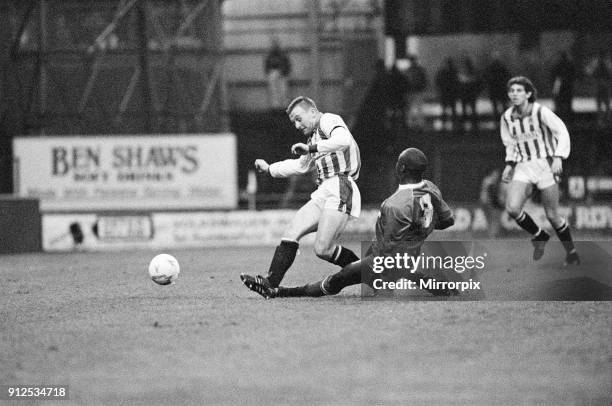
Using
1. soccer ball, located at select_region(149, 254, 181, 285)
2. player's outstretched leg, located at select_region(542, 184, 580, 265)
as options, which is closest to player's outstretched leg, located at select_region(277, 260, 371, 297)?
soccer ball, located at select_region(149, 254, 181, 285)

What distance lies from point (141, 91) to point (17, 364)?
19.7m

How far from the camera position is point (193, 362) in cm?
654

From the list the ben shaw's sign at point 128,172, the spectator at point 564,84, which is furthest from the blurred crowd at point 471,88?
the ben shaw's sign at point 128,172

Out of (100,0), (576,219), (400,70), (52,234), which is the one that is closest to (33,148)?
(52,234)

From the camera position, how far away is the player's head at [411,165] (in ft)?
30.4

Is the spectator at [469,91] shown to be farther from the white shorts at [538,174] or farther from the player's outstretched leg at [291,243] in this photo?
the player's outstretched leg at [291,243]

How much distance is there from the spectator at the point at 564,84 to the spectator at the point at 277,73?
607 cm

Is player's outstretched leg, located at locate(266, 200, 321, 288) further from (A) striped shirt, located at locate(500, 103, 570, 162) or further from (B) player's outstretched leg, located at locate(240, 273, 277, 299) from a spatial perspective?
(A) striped shirt, located at locate(500, 103, 570, 162)

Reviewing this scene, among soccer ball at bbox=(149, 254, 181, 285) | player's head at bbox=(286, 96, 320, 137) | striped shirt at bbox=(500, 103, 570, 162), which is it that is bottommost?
soccer ball at bbox=(149, 254, 181, 285)

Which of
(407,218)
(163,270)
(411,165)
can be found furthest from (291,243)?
(163,270)

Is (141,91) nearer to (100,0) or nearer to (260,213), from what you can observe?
(100,0)

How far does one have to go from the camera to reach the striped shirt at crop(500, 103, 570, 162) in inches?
492

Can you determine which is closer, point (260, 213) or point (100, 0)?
point (260, 213)

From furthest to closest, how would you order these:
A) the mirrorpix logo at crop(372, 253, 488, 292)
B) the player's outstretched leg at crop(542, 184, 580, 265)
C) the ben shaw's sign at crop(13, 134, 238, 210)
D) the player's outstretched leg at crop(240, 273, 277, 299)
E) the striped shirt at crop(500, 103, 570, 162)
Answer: the ben shaw's sign at crop(13, 134, 238, 210) < the player's outstretched leg at crop(542, 184, 580, 265) < the striped shirt at crop(500, 103, 570, 162) < the player's outstretched leg at crop(240, 273, 277, 299) < the mirrorpix logo at crop(372, 253, 488, 292)
